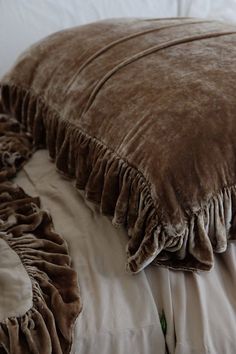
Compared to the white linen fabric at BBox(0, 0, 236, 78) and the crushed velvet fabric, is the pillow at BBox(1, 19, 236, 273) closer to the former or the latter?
the crushed velvet fabric

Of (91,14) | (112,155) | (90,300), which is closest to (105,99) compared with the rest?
(112,155)

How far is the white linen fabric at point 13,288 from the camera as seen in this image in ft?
2.12

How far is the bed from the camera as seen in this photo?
66 centimetres

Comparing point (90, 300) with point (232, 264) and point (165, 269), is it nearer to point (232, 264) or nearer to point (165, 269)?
point (165, 269)

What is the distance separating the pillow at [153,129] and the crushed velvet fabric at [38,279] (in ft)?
0.31

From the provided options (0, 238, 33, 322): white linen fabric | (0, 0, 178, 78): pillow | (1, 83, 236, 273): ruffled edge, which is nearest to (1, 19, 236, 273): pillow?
(1, 83, 236, 273): ruffled edge

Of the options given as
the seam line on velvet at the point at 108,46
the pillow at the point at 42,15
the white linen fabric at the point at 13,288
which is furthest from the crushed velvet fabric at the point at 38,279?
the pillow at the point at 42,15

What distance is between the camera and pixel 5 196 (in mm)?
880

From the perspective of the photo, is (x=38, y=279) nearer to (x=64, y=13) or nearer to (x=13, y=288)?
(x=13, y=288)

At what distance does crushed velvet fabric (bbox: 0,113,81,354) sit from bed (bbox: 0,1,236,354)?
17 mm

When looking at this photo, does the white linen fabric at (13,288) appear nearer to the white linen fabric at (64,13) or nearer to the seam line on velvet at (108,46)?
the seam line on velvet at (108,46)

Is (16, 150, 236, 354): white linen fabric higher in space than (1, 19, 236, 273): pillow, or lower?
lower

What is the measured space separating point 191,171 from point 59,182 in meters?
0.34

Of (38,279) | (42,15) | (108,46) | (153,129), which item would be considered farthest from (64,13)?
(38,279)
